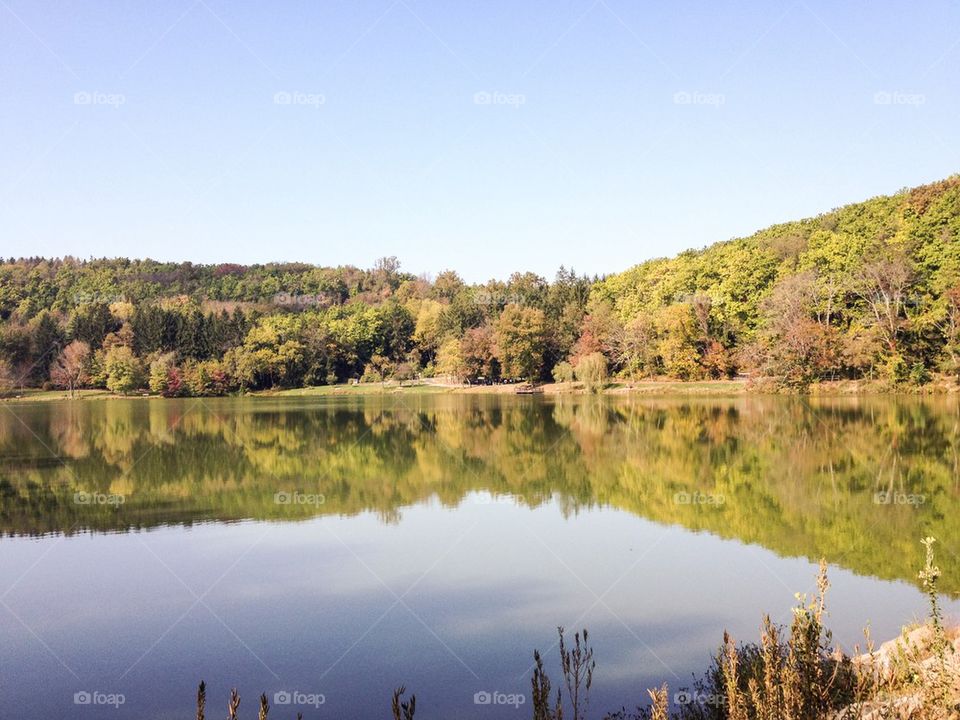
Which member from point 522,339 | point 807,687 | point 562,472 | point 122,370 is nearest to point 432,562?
point 807,687

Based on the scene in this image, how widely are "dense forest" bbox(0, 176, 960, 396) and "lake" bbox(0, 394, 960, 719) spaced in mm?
25958

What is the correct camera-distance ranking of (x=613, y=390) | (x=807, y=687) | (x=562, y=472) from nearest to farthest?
(x=807, y=687), (x=562, y=472), (x=613, y=390)

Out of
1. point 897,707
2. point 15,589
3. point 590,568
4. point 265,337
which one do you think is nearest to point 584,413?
point 590,568

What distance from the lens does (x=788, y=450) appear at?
76.6 ft

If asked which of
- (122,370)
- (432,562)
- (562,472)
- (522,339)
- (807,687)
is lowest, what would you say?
(432,562)

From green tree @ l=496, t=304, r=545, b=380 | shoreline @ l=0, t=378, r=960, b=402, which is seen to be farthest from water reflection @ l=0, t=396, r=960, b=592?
green tree @ l=496, t=304, r=545, b=380

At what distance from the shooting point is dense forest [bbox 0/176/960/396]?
166ft

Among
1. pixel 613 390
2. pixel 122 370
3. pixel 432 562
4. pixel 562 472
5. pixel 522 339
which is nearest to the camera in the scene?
pixel 432 562

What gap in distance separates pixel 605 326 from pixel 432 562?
55002 millimetres

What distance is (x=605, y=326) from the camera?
6562 cm

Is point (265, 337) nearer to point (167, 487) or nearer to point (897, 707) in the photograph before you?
point (167, 487)

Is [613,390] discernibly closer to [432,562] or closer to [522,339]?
[522,339]

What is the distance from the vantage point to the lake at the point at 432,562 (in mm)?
7648

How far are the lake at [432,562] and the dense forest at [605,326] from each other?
85.2 ft
